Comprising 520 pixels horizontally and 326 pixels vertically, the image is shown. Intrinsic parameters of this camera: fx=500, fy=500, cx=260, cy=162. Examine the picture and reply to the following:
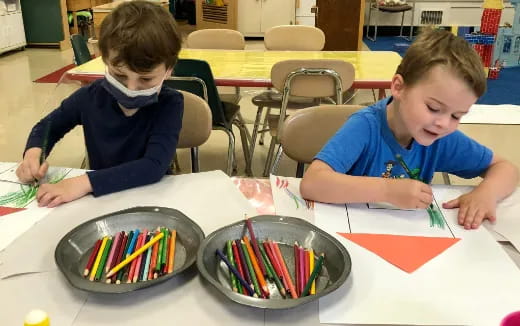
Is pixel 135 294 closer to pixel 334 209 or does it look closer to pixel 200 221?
pixel 200 221

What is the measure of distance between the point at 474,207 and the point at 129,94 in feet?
2.67

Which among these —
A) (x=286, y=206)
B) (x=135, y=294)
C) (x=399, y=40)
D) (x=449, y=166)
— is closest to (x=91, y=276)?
(x=135, y=294)

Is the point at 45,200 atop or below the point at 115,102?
below

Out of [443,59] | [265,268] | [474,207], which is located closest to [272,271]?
[265,268]

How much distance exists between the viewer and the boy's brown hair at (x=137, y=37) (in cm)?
113

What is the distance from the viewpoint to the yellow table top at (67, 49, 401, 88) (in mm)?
2424

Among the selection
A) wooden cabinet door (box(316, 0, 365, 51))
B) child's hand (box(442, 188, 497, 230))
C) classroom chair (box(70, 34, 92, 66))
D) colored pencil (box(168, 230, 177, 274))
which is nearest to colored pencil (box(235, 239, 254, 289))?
colored pencil (box(168, 230, 177, 274))

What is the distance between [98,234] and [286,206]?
0.38 meters

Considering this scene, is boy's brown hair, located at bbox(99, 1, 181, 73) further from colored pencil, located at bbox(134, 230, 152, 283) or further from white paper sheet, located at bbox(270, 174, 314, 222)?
colored pencil, located at bbox(134, 230, 152, 283)

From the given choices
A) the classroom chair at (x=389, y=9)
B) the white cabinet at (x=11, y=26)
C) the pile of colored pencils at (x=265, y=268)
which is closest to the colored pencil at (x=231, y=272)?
the pile of colored pencils at (x=265, y=268)

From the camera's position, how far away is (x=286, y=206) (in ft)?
3.44

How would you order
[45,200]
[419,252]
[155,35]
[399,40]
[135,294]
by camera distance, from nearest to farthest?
1. [135,294]
2. [419,252]
3. [45,200]
4. [155,35]
5. [399,40]

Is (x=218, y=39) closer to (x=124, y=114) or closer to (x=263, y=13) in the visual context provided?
(x=124, y=114)

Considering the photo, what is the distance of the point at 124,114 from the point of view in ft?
4.40
